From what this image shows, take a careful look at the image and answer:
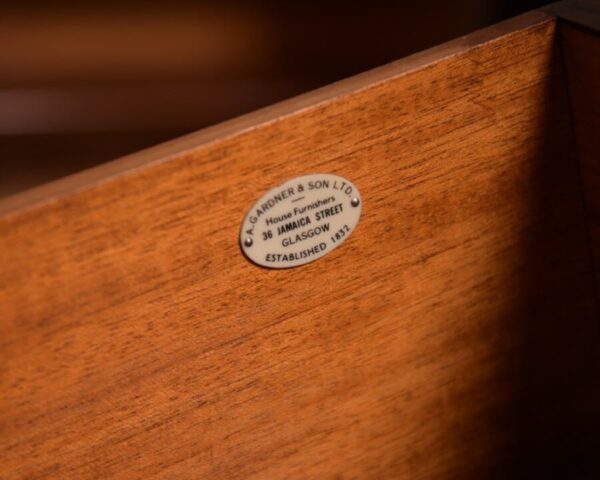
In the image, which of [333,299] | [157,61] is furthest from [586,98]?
[157,61]

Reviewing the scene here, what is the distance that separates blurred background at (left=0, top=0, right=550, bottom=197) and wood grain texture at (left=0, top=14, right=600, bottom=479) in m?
0.85

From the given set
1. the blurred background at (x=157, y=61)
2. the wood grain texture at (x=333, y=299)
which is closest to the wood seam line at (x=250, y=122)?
the wood grain texture at (x=333, y=299)

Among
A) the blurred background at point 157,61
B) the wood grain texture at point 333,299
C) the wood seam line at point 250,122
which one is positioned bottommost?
the wood grain texture at point 333,299

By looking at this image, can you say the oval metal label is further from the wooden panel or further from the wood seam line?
the wooden panel

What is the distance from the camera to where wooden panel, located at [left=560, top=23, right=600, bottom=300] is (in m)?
0.72

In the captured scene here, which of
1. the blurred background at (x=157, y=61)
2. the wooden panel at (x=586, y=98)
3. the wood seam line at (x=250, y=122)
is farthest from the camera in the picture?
the blurred background at (x=157, y=61)

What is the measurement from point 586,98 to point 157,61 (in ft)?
3.62

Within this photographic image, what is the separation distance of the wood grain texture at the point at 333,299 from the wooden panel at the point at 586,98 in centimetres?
1

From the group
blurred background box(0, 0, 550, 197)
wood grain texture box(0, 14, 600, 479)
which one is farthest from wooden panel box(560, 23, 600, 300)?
blurred background box(0, 0, 550, 197)

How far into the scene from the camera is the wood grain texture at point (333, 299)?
0.61m

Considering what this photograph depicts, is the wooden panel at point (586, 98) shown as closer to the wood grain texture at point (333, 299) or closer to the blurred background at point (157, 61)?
the wood grain texture at point (333, 299)

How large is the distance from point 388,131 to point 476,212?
0.42ft

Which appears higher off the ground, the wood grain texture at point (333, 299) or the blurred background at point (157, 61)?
the blurred background at point (157, 61)

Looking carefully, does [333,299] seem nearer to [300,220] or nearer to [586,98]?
[300,220]
